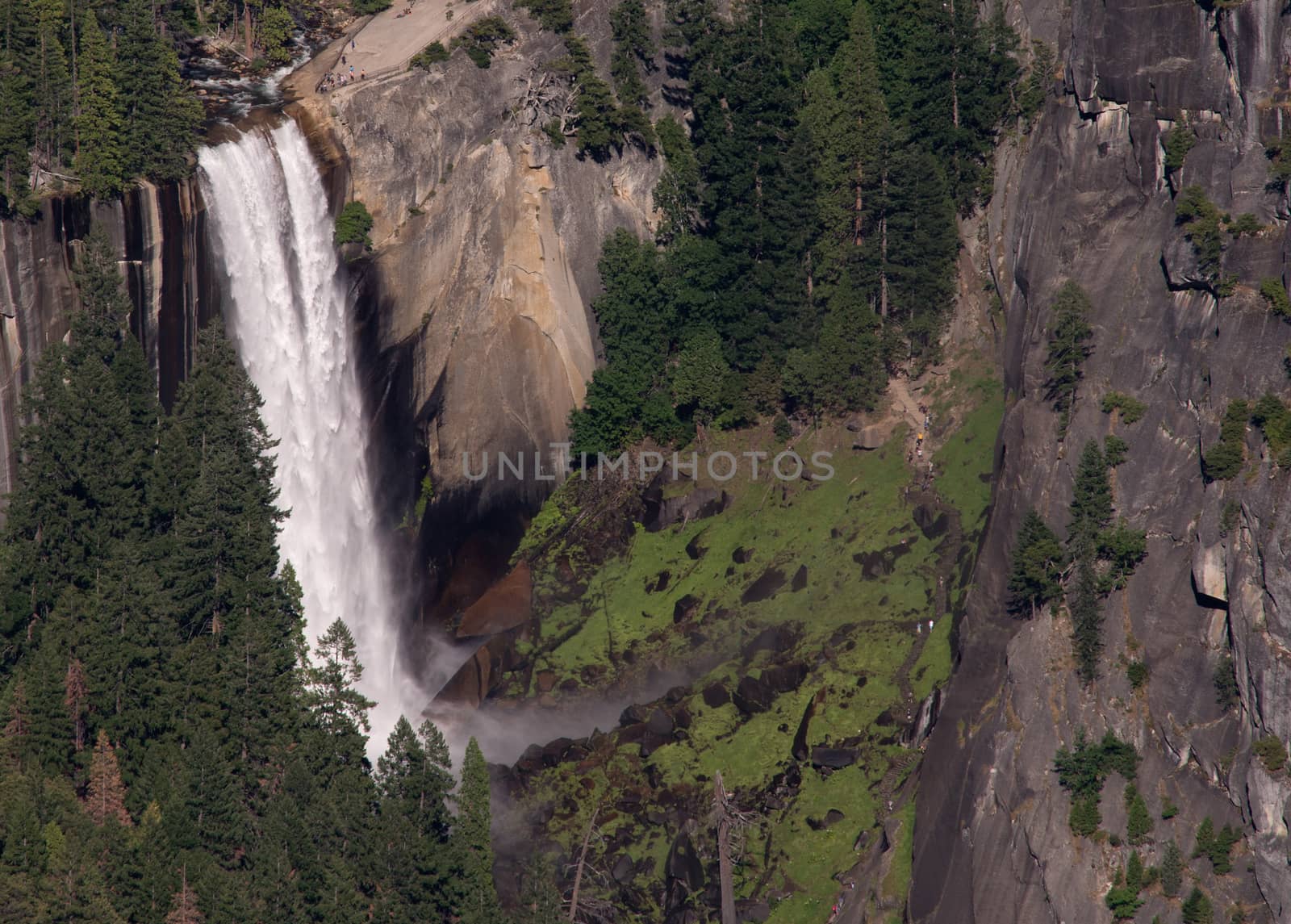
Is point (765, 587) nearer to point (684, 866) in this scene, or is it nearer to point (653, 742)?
point (653, 742)

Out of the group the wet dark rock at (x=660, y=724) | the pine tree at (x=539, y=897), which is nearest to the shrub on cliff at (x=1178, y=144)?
the wet dark rock at (x=660, y=724)

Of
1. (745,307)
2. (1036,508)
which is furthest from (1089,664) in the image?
(745,307)

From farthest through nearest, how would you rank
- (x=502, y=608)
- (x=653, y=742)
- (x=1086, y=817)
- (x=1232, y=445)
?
(x=502, y=608), (x=653, y=742), (x=1232, y=445), (x=1086, y=817)

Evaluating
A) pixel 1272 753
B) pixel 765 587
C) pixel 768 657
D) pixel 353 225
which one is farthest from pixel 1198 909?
pixel 353 225

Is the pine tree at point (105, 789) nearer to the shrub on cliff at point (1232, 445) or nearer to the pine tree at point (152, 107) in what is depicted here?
the pine tree at point (152, 107)

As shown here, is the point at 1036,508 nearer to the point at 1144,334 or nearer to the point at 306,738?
the point at 1144,334

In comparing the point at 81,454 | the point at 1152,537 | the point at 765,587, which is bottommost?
the point at 765,587

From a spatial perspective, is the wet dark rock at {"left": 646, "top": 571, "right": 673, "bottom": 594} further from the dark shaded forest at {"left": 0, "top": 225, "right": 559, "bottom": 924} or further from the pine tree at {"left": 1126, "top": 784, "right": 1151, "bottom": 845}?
the pine tree at {"left": 1126, "top": 784, "right": 1151, "bottom": 845}
